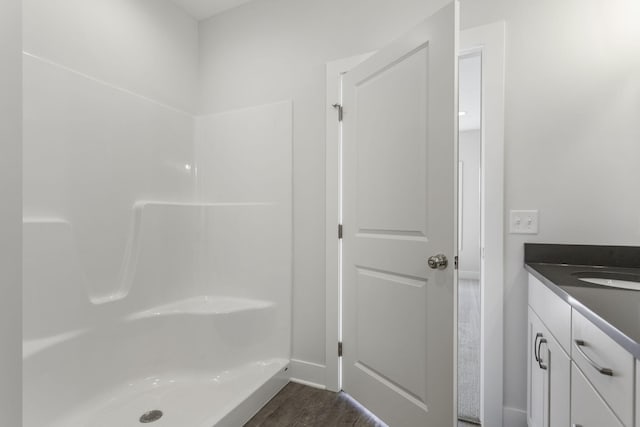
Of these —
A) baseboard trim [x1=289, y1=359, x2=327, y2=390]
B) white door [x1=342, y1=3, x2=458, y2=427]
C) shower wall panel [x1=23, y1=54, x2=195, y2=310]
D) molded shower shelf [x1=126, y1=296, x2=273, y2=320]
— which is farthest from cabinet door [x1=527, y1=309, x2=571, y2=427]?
shower wall panel [x1=23, y1=54, x2=195, y2=310]

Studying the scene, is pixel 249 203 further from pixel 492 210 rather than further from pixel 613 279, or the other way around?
pixel 613 279

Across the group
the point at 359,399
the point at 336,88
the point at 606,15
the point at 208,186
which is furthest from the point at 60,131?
the point at 606,15

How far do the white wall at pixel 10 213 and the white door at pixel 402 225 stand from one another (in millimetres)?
1443

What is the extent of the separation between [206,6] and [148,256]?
1.96m

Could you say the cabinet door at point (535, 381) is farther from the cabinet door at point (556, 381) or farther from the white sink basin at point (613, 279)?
the white sink basin at point (613, 279)

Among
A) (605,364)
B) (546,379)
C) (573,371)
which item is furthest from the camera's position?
(546,379)

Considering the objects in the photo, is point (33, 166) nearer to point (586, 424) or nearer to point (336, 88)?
point (336, 88)

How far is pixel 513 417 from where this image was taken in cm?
163

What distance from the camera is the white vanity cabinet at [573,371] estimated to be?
2.32 feet

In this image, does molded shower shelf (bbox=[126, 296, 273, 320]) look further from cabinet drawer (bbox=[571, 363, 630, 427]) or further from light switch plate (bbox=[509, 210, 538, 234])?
cabinet drawer (bbox=[571, 363, 630, 427])

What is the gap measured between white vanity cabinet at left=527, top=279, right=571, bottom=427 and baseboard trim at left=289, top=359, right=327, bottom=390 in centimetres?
116

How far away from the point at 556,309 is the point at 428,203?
0.63m

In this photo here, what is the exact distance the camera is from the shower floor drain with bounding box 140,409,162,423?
1.72 meters

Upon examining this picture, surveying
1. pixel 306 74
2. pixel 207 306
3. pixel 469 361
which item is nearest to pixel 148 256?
pixel 207 306
